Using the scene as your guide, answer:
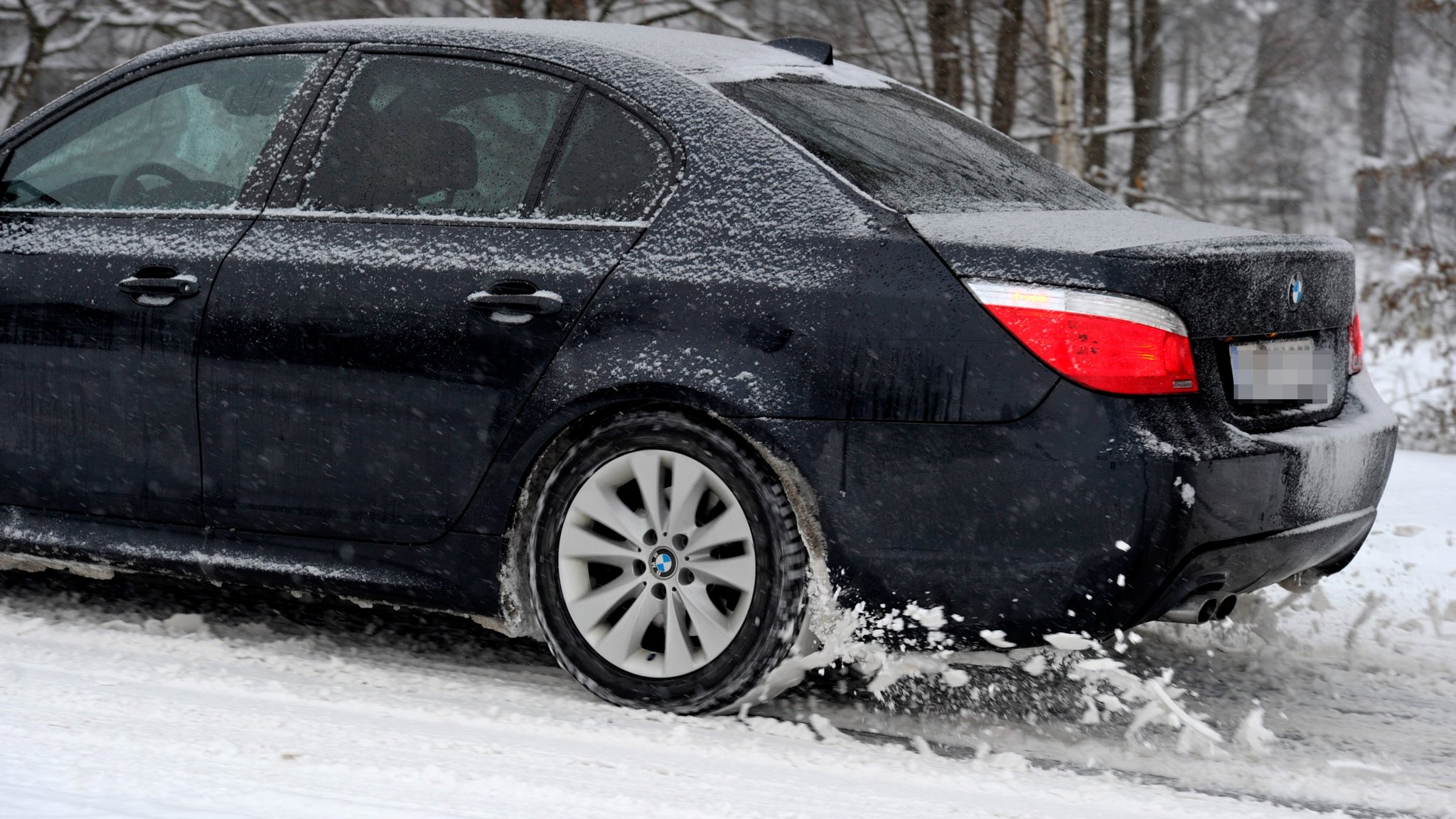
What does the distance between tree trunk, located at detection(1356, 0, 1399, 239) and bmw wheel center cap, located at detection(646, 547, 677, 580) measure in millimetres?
7608

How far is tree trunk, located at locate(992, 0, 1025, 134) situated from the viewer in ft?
34.3

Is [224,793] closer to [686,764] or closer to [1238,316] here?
[686,764]

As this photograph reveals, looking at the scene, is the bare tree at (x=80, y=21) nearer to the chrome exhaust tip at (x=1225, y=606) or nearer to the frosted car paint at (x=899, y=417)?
the frosted car paint at (x=899, y=417)

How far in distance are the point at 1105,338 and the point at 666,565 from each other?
3.61 ft

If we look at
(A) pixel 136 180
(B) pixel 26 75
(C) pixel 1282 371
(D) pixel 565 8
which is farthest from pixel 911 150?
(B) pixel 26 75

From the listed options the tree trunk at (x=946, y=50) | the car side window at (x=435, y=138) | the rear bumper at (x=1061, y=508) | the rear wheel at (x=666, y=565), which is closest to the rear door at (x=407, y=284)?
the car side window at (x=435, y=138)

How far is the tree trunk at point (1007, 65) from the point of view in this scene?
10.5 metres

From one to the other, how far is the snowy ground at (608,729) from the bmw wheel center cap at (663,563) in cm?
34

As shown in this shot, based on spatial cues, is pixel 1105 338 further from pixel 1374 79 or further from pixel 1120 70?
pixel 1374 79

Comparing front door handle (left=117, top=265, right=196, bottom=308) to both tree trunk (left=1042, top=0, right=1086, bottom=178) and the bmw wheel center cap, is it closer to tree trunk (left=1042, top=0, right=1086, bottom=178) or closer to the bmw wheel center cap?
the bmw wheel center cap

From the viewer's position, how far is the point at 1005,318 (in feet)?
11.0

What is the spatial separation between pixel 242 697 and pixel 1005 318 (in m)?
1.94

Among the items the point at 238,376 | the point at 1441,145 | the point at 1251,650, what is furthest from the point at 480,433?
the point at 1441,145

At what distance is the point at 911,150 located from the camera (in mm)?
4004
